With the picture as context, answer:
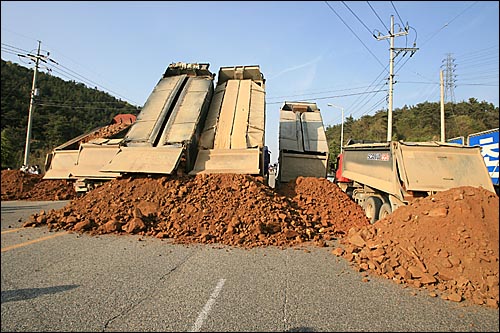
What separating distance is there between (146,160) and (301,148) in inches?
214

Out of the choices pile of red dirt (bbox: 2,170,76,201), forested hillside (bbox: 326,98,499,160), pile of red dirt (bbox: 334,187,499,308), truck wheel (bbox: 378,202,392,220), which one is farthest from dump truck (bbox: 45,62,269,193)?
forested hillside (bbox: 326,98,499,160)

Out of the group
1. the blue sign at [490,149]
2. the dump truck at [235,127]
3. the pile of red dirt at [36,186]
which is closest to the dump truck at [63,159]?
the pile of red dirt at [36,186]

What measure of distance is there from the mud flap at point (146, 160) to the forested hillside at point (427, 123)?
5.84 m

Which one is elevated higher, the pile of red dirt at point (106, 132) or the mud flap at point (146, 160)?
the pile of red dirt at point (106, 132)

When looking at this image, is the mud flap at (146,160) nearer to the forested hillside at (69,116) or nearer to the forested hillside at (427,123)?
the forested hillside at (69,116)

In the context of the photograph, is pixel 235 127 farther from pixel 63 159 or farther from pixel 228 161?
pixel 63 159

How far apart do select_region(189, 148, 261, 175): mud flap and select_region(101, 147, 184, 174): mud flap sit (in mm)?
654

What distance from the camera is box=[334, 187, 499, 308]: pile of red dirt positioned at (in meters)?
3.71

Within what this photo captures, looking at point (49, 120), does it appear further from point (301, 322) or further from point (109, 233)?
point (301, 322)

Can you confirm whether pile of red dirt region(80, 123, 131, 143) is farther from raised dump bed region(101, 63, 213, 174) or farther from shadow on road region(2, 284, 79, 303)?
shadow on road region(2, 284, 79, 303)

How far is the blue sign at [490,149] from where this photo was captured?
10.0 meters

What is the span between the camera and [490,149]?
10.8 meters

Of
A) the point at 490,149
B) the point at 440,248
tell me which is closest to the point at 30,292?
the point at 440,248

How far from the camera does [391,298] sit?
356 cm
